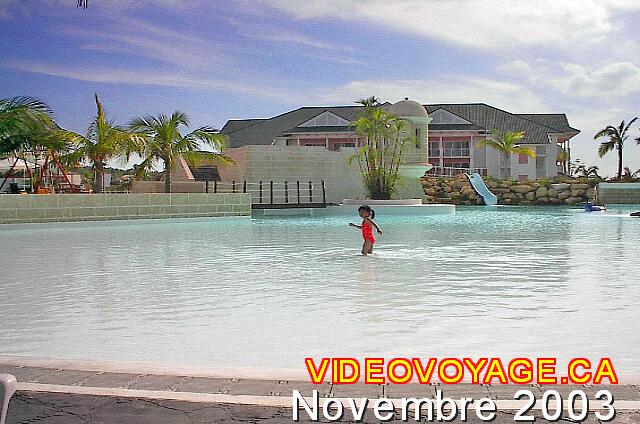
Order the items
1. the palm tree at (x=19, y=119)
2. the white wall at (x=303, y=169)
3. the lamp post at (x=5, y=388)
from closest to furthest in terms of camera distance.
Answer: the lamp post at (x=5, y=388), the palm tree at (x=19, y=119), the white wall at (x=303, y=169)

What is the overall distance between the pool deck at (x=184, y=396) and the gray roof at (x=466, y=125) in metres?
46.4

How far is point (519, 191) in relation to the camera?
4062 centimetres

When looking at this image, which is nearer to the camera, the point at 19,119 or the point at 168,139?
the point at 19,119

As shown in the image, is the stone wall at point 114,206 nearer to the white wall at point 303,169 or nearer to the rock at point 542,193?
the white wall at point 303,169

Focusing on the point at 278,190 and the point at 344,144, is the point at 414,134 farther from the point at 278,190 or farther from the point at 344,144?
the point at 344,144

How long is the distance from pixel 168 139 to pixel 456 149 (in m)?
27.6

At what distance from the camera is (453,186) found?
40.2 m

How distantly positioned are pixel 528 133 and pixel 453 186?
40.7 ft

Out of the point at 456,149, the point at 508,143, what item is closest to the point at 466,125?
the point at 456,149

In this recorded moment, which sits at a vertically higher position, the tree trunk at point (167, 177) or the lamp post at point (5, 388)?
the tree trunk at point (167, 177)

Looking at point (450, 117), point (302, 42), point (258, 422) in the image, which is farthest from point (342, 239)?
point (450, 117)

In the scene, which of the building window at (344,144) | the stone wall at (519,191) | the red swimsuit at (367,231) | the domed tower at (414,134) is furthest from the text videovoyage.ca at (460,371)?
the building window at (344,144)

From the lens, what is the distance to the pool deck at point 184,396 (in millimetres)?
3387

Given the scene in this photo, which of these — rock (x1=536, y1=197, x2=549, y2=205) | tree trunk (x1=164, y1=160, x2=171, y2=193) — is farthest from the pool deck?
rock (x1=536, y1=197, x2=549, y2=205)
